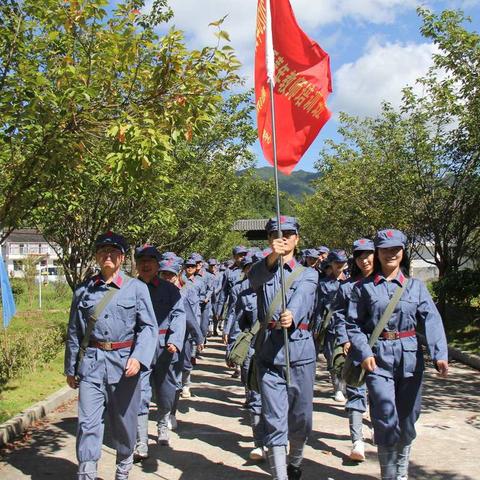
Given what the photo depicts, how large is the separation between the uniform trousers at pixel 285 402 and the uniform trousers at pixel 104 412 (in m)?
1.03

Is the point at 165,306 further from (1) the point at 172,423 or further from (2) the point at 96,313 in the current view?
(2) the point at 96,313

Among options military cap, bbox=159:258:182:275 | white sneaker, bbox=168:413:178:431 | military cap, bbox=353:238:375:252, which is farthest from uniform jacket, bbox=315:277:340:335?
white sneaker, bbox=168:413:178:431

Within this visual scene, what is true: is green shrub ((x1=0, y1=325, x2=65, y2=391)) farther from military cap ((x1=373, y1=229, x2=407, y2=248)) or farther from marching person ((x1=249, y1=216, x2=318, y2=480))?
military cap ((x1=373, y1=229, x2=407, y2=248))

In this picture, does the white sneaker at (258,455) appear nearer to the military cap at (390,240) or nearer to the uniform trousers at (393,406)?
the uniform trousers at (393,406)

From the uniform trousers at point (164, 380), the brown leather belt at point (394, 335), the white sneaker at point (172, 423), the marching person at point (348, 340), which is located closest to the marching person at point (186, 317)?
the white sneaker at point (172, 423)

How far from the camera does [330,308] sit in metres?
8.30

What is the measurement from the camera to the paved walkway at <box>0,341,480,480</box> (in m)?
5.57

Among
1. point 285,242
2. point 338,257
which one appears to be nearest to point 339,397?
point 338,257

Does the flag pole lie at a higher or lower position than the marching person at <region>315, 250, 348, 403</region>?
higher

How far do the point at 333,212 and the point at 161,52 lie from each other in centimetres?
2057

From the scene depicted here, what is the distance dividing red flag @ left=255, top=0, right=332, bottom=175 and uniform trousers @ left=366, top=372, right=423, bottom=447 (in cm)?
202

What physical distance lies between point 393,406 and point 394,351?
1.33ft

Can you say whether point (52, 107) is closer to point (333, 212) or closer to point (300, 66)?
point (300, 66)

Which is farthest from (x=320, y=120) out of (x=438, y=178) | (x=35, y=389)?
(x=438, y=178)
